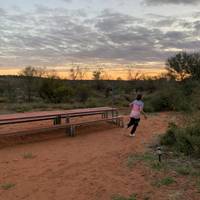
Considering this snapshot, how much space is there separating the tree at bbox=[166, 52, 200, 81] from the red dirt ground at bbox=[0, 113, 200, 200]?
53.3ft

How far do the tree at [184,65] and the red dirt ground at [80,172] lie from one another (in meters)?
16.3

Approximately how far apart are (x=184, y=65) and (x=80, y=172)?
20760 mm

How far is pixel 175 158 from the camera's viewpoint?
7.14 metres

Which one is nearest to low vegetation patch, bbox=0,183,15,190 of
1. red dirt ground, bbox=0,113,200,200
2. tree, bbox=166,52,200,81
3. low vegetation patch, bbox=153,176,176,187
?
red dirt ground, bbox=0,113,200,200

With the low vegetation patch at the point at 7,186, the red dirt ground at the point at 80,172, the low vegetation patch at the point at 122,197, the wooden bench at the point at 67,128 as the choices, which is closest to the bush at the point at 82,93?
the wooden bench at the point at 67,128

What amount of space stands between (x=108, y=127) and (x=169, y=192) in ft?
23.3

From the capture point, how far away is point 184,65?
25578 millimetres

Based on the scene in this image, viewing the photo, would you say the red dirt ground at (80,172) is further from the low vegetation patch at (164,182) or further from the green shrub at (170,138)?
the green shrub at (170,138)

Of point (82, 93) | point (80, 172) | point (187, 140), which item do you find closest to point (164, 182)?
point (80, 172)

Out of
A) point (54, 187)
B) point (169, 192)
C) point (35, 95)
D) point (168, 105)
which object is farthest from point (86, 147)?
point (35, 95)

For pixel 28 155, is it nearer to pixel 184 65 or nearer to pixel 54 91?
pixel 54 91

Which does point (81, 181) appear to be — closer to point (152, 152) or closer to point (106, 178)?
point (106, 178)

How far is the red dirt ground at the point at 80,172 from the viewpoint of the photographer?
5258 millimetres

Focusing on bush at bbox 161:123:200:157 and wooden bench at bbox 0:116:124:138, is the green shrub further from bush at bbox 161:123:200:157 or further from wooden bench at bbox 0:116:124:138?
wooden bench at bbox 0:116:124:138
